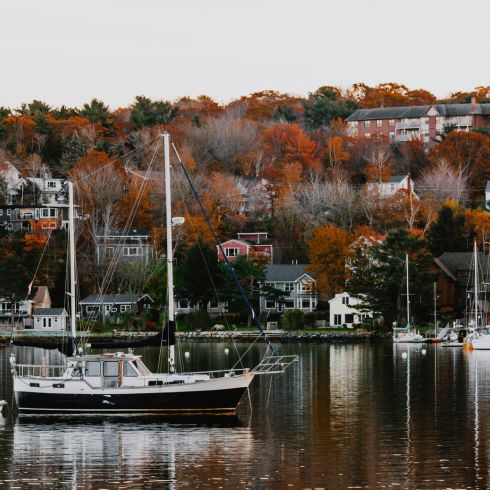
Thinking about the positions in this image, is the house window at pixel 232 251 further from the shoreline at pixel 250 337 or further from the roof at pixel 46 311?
the shoreline at pixel 250 337


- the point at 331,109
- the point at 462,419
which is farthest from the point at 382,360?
the point at 331,109

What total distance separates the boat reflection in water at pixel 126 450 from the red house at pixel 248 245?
7387cm

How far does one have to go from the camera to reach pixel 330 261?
11069 centimetres

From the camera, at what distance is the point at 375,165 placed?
5807 inches

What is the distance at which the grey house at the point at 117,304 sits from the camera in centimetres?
11181

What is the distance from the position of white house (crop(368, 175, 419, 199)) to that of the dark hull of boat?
89.2 metres

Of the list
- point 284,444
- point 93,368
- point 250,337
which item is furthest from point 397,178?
point 284,444

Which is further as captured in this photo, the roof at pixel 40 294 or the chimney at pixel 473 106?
the chimney at pixel 473 106

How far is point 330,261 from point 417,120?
65129 mm

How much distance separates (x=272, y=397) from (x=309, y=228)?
7383 centimetres

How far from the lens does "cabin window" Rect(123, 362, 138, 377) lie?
145ft

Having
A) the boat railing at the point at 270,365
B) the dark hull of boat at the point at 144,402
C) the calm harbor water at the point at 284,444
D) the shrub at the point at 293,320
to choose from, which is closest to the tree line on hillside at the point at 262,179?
the shrub at the point at 293,320

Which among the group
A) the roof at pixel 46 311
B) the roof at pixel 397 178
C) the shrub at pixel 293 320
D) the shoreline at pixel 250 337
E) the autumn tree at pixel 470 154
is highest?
the autumn tree at pixel 470 154

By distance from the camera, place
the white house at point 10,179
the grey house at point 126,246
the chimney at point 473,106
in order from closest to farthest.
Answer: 1. the grey house at point 126,246
2. the white house at point 10,179
3. the chimney at point 473,106
